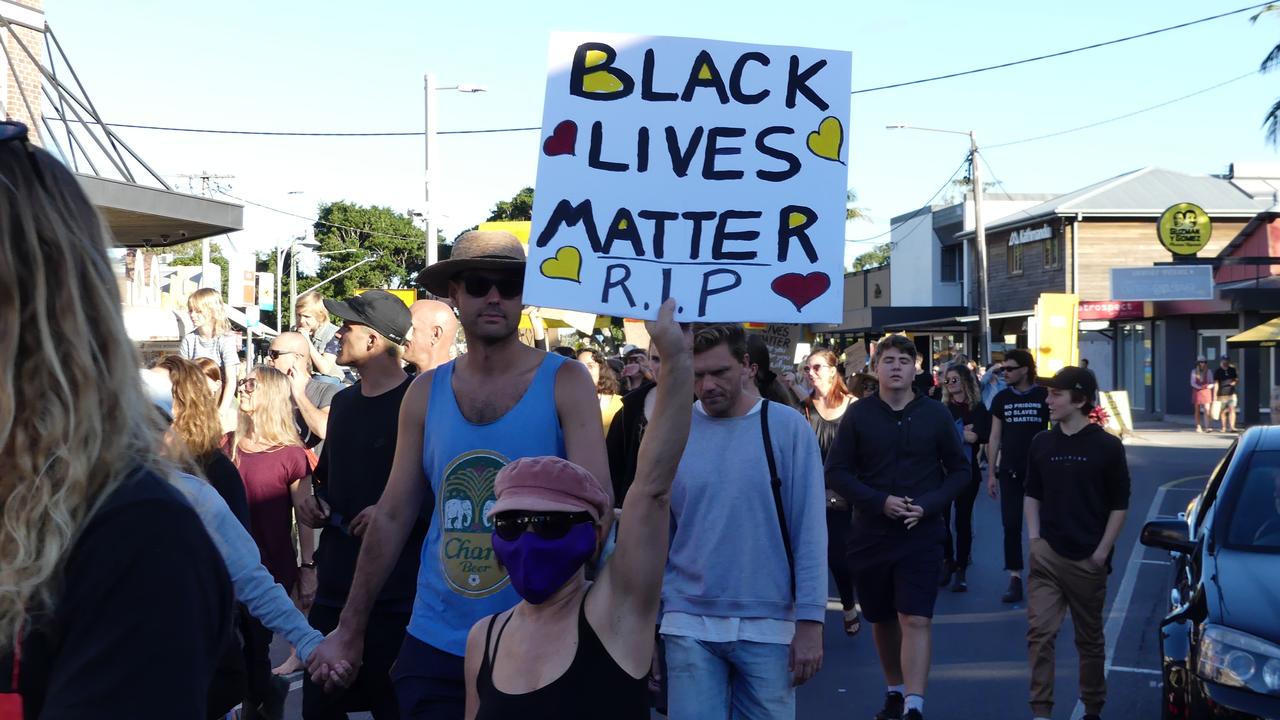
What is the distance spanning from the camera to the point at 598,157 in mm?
3465

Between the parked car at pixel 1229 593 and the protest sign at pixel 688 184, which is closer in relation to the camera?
the protest sign at pixel 688 184

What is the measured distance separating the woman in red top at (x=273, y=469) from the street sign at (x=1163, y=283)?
36260mm

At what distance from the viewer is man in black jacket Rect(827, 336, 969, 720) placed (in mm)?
6668

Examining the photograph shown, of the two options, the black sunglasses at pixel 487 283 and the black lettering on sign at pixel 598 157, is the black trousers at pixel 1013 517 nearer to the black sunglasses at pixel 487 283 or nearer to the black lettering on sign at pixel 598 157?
the black sunglasses at pixel 487 283

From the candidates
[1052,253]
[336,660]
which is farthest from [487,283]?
[1052,253]

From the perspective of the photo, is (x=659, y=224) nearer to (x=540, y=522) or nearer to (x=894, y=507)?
(x=540, y=522)

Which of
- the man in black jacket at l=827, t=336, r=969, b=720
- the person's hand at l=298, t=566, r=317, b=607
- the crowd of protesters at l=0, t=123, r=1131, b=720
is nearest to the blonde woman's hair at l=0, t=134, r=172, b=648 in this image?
the crowd of protesters at l=0, t=123, r=1131, b=720

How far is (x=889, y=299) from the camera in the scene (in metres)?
62.3

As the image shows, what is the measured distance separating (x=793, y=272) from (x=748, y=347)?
6.28 ft

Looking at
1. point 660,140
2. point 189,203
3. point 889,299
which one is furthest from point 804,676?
point 889,299

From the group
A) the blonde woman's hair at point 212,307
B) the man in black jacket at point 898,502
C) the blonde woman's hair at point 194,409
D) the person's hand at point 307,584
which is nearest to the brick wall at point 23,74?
the blonde woman's hair at point 212,307

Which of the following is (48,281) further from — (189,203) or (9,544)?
(189,203)

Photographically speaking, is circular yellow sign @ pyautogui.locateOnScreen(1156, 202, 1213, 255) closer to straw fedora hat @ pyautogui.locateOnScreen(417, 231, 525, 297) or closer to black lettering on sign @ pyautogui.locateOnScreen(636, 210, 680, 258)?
straw fedora hat @ pyautogui.locateOnScreen(417, 231, 525, 297)

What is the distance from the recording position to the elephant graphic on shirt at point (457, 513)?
12.7 ft
